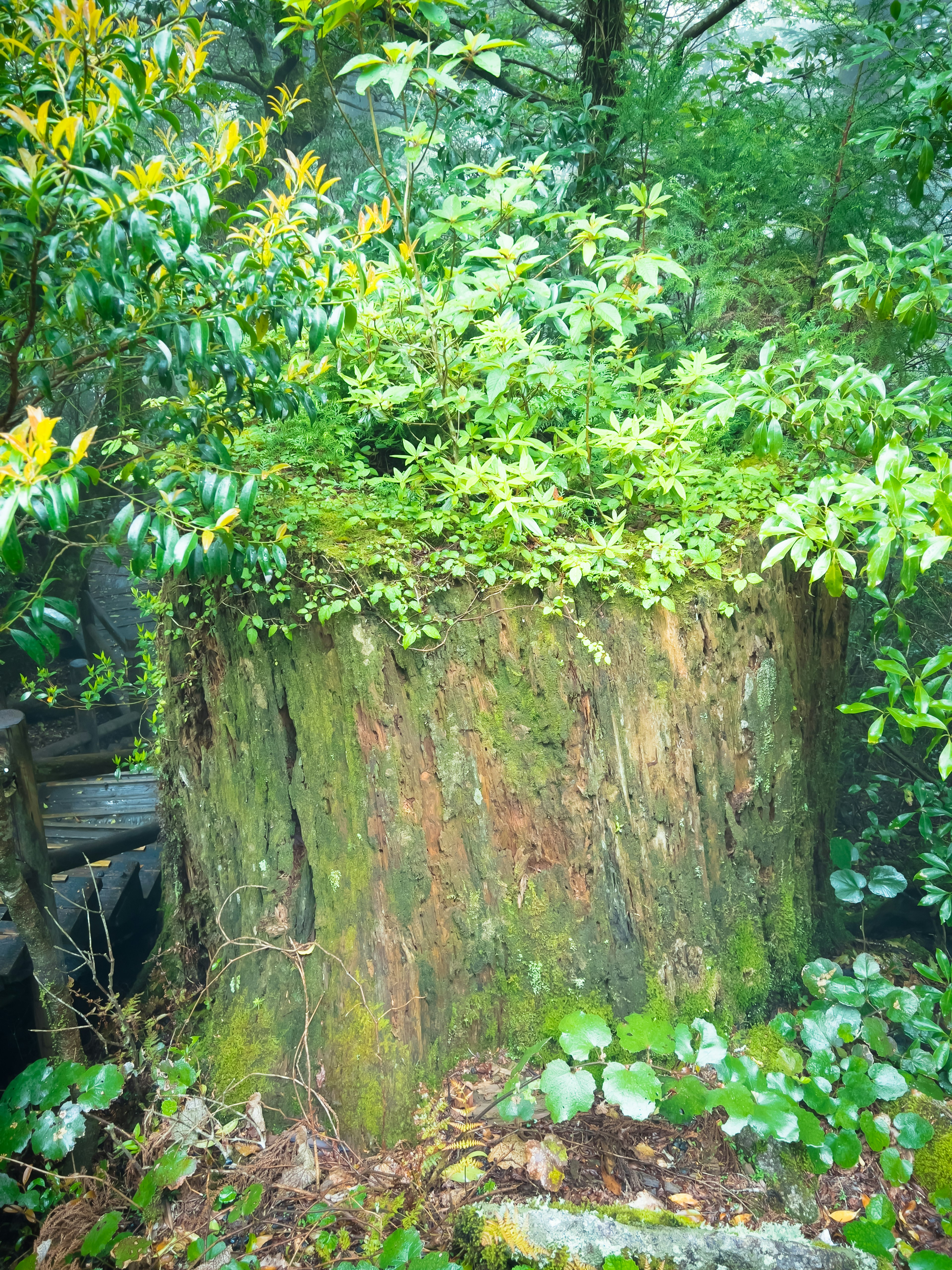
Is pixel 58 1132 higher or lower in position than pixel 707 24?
lower

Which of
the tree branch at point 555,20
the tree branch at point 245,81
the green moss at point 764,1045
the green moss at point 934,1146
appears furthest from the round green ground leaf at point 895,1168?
the tree branch at point 245,81

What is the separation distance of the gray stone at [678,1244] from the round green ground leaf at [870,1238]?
42mm

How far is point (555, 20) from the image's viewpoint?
420 cm

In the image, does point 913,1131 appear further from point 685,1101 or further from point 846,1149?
point 685,1101

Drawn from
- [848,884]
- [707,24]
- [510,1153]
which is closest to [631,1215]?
[510,1153]

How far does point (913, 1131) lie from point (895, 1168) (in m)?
0.14

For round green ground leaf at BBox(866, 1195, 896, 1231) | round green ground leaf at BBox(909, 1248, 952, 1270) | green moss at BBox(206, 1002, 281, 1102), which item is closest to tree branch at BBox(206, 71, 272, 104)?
green moss at BBox(206, 1002, 281, 1102)

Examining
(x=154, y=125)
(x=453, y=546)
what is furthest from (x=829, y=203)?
(x=154, y=125)

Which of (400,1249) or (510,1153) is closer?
(400,1249)

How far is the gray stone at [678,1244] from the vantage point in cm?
204

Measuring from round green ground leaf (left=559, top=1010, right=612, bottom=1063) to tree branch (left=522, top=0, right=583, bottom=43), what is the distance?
510 cm

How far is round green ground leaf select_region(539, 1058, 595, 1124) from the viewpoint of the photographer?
7.30 ft

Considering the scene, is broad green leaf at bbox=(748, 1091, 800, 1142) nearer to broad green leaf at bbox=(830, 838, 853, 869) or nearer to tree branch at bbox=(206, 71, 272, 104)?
broad green leaf at bbox=(830, 838, 853, 869)

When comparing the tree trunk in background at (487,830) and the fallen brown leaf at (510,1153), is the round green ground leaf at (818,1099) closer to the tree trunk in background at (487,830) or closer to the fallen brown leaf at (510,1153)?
the tree trunk in background at (487,830)
